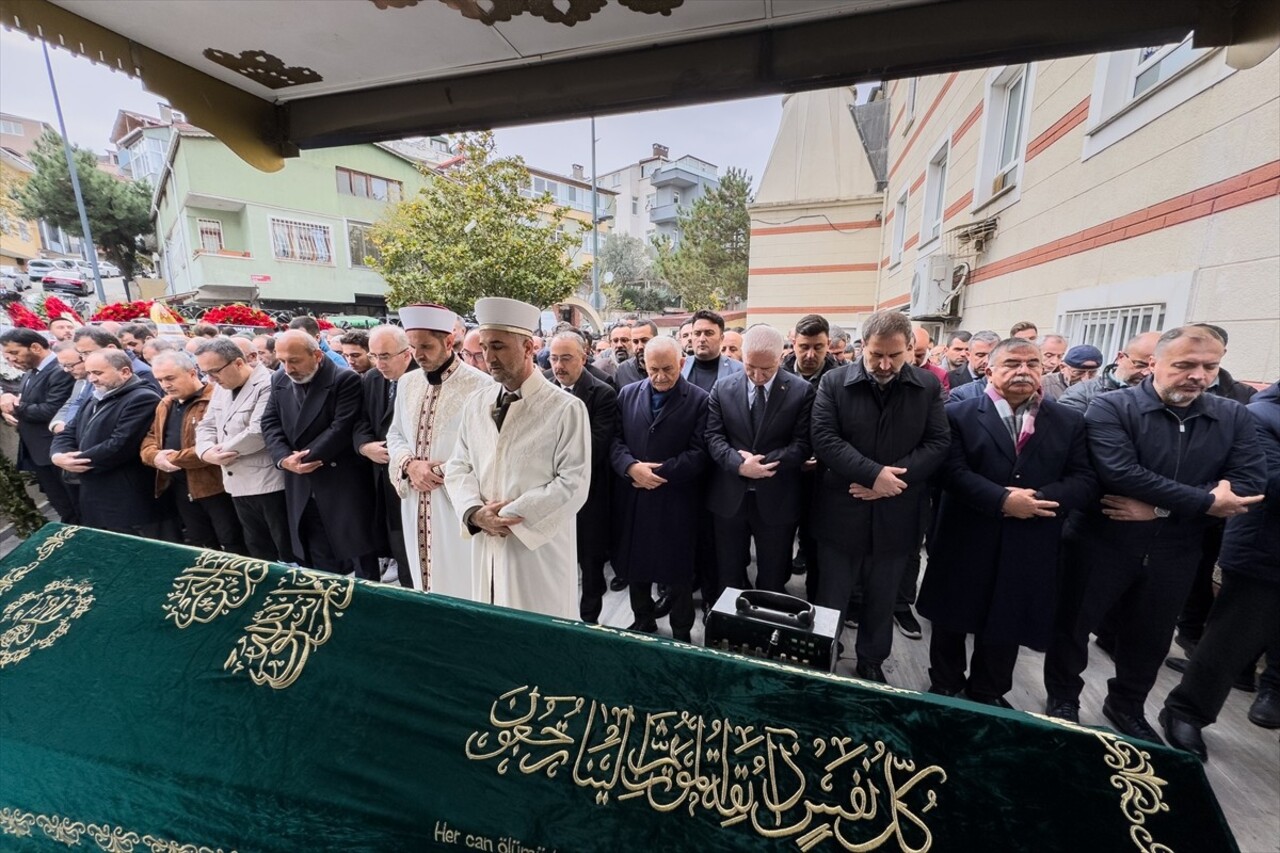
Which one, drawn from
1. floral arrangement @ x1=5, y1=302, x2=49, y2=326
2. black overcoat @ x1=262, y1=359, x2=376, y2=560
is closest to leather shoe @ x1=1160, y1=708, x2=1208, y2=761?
black overcoat @ x1=262, y1=359, x2=376, y2=560

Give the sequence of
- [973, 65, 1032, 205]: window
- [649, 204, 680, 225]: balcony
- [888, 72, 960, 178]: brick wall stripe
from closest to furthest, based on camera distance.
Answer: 1. [973, 65, 1032, 205]: window
2. [888, 72, 960, 178]: brick wall stripe
3. [649, 204, 680, 225]: balcony

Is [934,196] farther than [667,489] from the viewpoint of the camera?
Yes

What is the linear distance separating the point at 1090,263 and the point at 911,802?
618 cm

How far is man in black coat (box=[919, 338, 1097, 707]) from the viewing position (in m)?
2.65

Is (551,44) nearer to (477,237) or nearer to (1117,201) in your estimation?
(1117,201)

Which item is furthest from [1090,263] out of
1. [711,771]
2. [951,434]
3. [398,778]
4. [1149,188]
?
[398,778]

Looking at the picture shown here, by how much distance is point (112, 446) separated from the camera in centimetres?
378

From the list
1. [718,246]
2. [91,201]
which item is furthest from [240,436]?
[91,201]

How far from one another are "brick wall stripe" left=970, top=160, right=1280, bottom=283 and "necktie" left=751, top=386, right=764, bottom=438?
11.0ft

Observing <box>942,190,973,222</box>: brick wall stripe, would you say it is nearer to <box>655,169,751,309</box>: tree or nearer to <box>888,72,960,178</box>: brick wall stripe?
<box>888,72,960,178</box>: brick wall stripe

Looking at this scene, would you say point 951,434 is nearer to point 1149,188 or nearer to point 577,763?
point 577,763

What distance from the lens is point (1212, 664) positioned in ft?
8.68

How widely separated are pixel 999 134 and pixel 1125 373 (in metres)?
5.97

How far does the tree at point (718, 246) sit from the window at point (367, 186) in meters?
16.0
